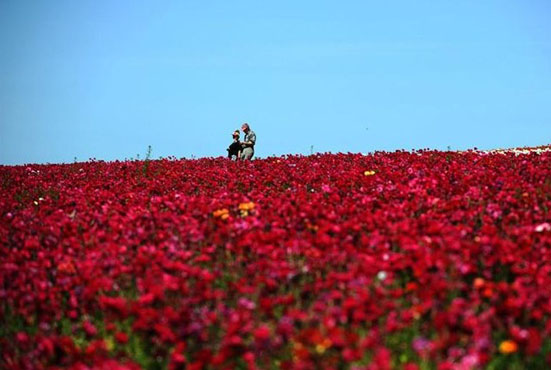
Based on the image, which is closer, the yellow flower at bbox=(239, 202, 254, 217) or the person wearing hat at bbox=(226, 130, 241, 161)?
the yellow flower at bbox=(239, 202, 254, 217)

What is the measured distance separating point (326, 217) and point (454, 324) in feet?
11.5

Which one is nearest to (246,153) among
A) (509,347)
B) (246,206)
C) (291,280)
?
(246,206)

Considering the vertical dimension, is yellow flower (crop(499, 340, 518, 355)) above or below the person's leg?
below

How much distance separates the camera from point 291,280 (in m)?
6.66

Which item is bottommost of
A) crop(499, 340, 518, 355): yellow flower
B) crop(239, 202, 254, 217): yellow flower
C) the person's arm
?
crop(499, 340, 518, 355): yellow flower

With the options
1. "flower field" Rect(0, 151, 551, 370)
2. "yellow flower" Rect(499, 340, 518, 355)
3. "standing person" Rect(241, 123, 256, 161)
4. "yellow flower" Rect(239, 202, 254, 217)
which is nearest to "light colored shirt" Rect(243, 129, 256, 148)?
"standing person" Rect(241, 123, 256, 161)

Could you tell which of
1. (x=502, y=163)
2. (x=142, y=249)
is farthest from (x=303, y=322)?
(x=502, y=163)

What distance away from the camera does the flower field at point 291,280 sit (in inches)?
208

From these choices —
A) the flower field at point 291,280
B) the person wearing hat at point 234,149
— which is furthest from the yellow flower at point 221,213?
the person wearing hat at point 234,149

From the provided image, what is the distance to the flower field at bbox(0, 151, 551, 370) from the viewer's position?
529cm

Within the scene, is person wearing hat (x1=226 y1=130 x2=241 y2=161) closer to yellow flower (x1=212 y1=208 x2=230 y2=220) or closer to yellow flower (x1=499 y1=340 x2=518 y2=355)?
yellow flower (x1=212 y1=208 x2=230 y2=220)

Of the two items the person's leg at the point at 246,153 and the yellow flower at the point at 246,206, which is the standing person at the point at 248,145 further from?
the yellow flower at the point at 246,206

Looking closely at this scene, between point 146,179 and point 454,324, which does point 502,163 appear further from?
point 454,324

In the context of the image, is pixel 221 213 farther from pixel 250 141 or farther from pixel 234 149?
pixel 234 149
